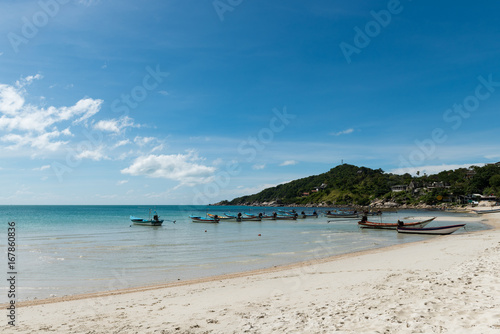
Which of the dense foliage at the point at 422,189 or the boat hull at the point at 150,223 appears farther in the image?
the dense foliage at the point at 422,189

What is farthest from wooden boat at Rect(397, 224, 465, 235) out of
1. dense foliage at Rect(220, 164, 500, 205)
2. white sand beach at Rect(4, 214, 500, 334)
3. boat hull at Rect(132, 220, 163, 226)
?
dense foliage at Rect(220, 164, 500, 205)

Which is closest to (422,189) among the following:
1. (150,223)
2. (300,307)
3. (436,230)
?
(436,230)

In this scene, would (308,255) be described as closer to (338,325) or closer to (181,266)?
(181,266)

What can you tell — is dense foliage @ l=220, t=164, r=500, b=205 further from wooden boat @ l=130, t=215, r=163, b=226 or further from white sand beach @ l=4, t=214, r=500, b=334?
white sand beach @ l=4, t=214, r=500, b=334

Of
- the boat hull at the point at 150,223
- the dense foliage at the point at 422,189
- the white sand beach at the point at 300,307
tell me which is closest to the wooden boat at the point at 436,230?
the white sand beach at the point at 300,307

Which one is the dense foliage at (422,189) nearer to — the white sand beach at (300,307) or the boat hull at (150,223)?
the boat hull at (150,223)

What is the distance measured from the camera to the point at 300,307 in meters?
8.93

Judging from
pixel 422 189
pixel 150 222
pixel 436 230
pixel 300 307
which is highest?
pixel 422 189

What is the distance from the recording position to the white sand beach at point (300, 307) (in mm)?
6887

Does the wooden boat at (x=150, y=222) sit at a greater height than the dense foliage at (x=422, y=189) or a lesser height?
lesser

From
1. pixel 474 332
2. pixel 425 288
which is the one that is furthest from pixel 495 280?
pixel 474 332

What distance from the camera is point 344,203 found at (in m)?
166

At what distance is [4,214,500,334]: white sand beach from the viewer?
689 cm

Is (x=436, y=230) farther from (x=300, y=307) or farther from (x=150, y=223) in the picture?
(x=150, y=223)
